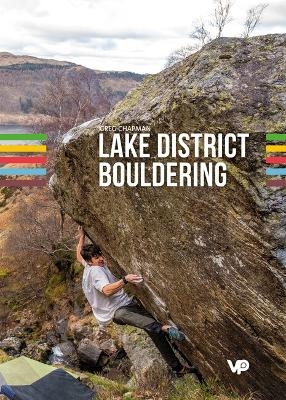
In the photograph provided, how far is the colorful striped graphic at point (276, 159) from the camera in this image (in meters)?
6.82

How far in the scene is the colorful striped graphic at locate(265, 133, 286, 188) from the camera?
682 cm

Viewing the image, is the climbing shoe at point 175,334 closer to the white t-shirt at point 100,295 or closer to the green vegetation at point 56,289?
the white t-shirt at point 100,295

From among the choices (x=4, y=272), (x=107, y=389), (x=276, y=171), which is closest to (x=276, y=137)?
(x=276, y=171)

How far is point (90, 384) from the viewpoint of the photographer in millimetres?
8969

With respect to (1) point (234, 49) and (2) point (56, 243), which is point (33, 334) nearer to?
(2) point (56, 243)

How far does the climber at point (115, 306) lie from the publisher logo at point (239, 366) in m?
1.06

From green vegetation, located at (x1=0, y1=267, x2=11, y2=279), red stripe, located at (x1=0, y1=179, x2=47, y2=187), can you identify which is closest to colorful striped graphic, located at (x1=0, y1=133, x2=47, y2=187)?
red stripe, located at (x1=0, y1=179, x2=47, y2=187)

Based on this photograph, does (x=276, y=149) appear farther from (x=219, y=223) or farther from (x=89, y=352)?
(x=89, y=352)

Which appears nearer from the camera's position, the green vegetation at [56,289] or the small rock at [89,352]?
the small rock at [89,352]

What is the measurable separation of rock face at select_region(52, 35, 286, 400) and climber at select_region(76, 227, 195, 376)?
1.10 ft

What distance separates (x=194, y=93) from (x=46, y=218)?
82.2 ft

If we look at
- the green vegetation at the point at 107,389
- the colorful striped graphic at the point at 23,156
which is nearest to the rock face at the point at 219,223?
the green vegetation at the point at 107,389

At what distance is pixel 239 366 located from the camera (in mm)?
8211

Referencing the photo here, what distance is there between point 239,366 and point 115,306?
2709mm
